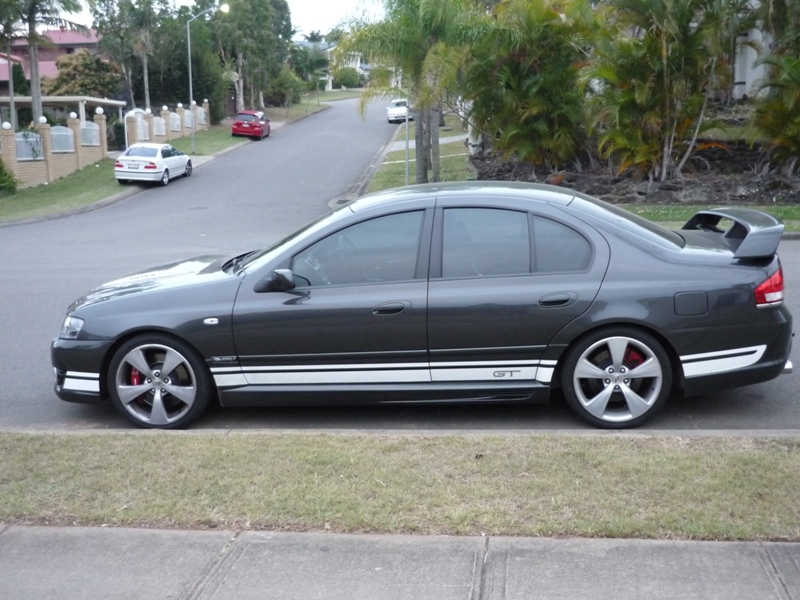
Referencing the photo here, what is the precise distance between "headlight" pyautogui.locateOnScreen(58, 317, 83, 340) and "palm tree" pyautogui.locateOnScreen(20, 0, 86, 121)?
125ft

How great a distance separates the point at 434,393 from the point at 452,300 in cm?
63

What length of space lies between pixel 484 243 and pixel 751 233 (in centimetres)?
176

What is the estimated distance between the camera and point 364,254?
633 centimetres

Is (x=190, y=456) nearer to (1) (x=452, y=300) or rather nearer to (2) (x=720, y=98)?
(1) (x=452, y=300)

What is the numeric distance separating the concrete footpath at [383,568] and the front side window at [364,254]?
223 centimetres

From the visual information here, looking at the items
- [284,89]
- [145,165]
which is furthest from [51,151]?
[284,89]

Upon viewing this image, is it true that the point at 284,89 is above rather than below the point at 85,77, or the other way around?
below

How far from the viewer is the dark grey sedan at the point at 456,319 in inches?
238

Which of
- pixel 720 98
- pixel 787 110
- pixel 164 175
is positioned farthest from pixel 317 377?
pixel 164 175

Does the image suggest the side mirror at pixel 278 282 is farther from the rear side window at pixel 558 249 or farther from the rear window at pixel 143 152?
the rear window at pixel 143 152

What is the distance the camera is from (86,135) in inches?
1517

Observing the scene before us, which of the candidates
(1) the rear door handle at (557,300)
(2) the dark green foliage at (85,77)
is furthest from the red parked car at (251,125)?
(1) the rear door handle at (557,300)

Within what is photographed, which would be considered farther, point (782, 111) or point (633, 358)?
point (782, 111)

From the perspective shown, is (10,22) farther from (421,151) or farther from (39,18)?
(421,151)
